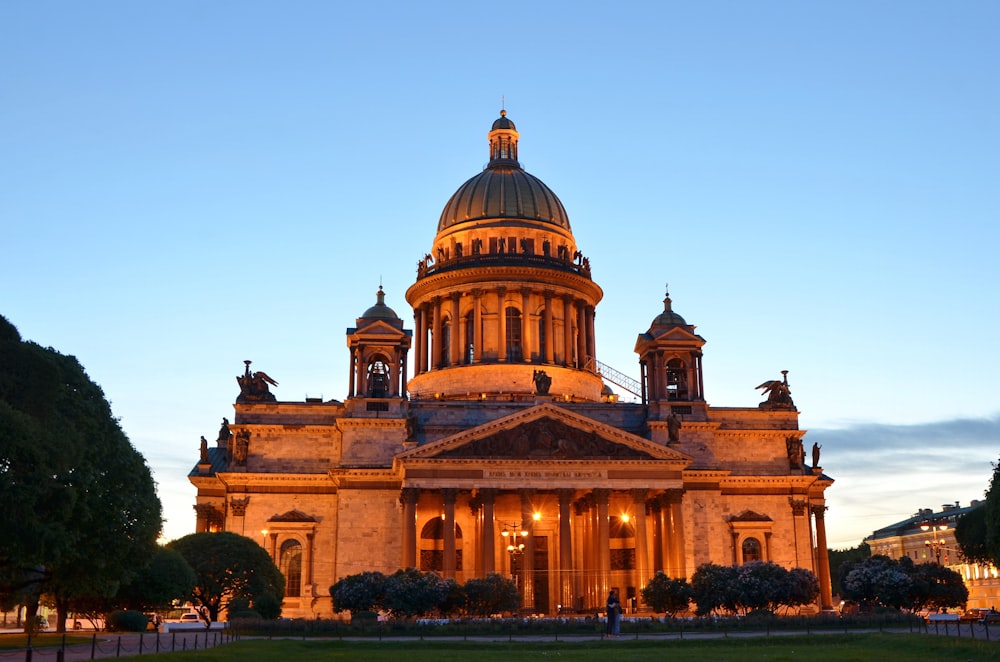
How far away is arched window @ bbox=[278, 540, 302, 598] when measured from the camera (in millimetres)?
67312

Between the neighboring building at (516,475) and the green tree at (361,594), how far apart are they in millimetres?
10307

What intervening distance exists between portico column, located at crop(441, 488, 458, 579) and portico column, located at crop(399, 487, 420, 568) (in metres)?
1.72

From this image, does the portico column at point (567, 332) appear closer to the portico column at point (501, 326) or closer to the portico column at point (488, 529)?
the portico column at point (501, 326)

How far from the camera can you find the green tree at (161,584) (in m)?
49.7

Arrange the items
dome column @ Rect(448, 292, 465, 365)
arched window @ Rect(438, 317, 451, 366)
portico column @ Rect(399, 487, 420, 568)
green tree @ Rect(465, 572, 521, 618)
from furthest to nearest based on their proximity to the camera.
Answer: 1. arched window @ Rect(438, 317, 451, 366)
2. dome column @ Rect(448, 292, 465, 365)
3. portico column @ Rect(399, 487, 420, 568)
4. green tree @ Rect(465, 572, 521, 618)

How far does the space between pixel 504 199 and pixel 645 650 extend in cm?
5520

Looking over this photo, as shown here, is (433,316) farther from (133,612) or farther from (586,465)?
(133,612)

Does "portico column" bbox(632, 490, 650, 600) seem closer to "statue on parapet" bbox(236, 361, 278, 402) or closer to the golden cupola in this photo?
the golden cupola

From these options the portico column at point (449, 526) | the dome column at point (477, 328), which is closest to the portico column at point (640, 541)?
the portico column at point (449, 526)

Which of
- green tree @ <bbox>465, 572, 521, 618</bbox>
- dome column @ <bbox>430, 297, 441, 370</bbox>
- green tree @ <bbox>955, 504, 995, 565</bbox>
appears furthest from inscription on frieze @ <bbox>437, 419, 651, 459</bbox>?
green tree @ <bbox>955, 504, 995, 565</bbox>

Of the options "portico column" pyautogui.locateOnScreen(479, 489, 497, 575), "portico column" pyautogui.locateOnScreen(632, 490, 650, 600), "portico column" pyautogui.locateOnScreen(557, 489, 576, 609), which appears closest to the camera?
"portico column" pyautogui.locateOnScreen(479, 489, 497, 575)

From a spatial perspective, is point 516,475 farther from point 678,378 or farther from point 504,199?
point 504,199

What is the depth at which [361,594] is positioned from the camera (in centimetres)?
5178

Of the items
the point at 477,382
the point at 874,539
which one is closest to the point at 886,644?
the point at 477,382
